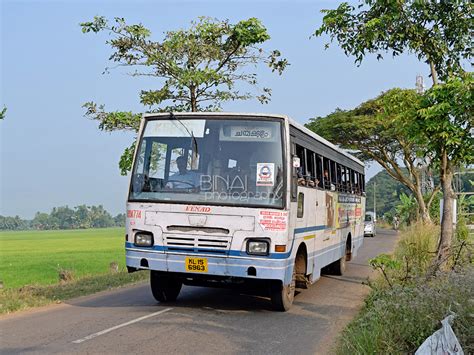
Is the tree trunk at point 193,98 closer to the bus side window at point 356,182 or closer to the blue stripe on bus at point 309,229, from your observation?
the bus side window at point 356,182

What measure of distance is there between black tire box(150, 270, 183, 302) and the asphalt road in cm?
18

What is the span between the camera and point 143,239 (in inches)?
347

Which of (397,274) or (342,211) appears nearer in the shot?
(397,274)

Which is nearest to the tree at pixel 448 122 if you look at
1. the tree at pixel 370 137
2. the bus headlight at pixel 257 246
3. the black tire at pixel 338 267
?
the bus headlight at pixel 257 246

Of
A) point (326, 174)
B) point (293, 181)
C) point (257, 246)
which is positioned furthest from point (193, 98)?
point (257, 246)

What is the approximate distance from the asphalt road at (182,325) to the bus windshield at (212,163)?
173cm

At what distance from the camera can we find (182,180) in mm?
8805

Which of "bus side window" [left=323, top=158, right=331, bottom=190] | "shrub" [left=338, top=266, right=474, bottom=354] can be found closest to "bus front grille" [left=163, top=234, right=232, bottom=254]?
"shrub" [left=338, top=266, right=474, bottom=354]

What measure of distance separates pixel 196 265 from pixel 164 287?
1.67 meters

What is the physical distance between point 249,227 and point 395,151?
99.3 feet

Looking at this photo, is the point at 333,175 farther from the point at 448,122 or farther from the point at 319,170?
the point at 448,122

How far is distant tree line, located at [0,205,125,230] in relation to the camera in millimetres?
103500

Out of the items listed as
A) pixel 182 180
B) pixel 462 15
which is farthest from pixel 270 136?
pixel 462 15

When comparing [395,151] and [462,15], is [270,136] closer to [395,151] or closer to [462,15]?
[462,15]
